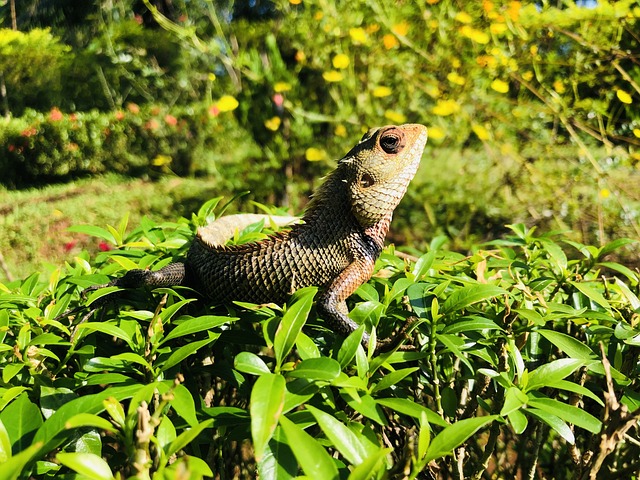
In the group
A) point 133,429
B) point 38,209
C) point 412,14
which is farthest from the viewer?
point 38,209

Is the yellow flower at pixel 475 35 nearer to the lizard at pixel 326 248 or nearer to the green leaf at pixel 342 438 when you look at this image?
the lizard at pixel 326 248

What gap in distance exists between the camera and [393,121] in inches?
211

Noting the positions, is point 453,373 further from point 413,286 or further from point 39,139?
point 39,139

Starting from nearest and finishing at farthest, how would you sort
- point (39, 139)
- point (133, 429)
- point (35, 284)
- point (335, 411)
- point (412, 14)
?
point (133, 429), point (335, 411), point (35, 284), point (412, 14), point (39, 139)

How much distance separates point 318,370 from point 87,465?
48 centimetres

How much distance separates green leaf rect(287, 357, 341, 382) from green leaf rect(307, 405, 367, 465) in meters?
0.09

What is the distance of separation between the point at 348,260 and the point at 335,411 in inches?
30.8

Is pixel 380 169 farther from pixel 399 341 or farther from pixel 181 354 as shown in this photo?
pixel 181 354

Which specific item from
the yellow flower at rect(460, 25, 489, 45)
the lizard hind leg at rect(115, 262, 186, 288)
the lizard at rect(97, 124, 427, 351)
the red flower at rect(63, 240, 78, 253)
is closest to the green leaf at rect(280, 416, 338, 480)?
the lizard at rect(97, 124, 427, 351)

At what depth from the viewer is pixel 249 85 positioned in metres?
6.92

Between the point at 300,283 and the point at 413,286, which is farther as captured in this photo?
the point at 300,283

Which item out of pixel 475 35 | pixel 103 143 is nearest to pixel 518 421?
pixel 475 35

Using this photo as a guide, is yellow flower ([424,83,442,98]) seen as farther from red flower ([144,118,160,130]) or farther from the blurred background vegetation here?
red flower ([144,118,160,130])

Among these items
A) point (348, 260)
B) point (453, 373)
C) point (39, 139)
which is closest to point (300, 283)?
point (348, 260)
